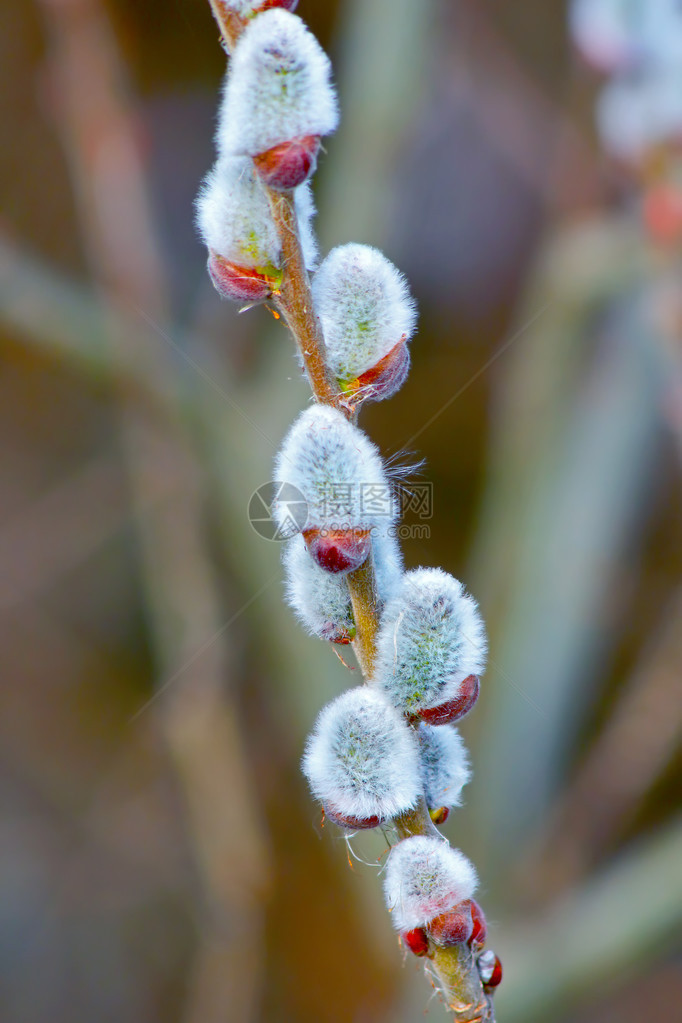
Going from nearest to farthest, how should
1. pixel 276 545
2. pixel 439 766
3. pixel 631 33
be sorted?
pixel 439 766, pixel 631 33, pixel 276 545

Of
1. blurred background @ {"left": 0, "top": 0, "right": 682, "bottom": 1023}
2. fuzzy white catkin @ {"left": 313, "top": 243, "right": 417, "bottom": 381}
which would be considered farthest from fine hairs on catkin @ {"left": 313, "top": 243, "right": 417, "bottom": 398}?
blurred background @ {"left": 0, "top": 0, "right": 682, "bottom": 1023}

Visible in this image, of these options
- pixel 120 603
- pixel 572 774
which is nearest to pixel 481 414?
pixel 572 774

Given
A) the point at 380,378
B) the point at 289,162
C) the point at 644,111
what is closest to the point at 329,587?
the point at 380,378

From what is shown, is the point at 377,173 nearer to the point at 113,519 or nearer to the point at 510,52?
the point at 510,52

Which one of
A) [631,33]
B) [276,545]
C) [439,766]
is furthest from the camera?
[276,545]

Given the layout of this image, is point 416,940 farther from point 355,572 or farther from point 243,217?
point 243,217

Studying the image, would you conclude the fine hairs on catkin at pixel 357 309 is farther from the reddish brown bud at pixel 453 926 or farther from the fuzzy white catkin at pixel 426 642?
the reddish brown bud at pixel 453 926
